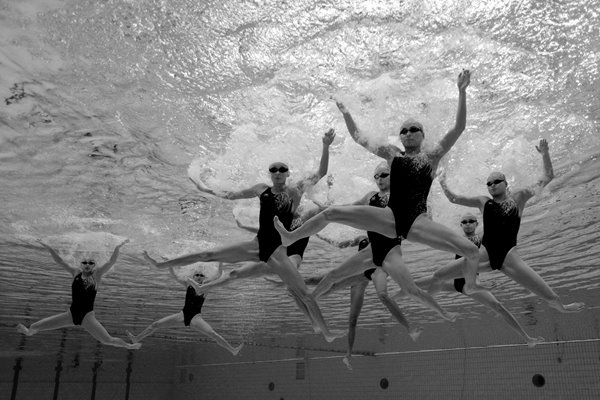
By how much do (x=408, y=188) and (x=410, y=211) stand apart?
26cm

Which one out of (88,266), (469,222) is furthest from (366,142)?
(88,266)

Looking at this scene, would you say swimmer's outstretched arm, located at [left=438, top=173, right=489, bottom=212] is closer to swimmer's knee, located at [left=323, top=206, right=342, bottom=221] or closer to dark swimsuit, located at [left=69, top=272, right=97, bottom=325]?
swimmer's knee, located at [left=323, top=206, right=342, bottom=221]

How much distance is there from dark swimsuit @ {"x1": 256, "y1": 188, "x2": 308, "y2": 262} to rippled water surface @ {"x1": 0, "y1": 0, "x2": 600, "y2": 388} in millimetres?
1502

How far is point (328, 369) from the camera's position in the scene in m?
31.8

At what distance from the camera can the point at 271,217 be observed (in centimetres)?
710

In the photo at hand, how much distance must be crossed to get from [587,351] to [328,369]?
14.0 m

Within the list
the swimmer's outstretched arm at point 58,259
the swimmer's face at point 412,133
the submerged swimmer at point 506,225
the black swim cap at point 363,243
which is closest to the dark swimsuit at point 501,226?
the submerged swimmer at point 506,225

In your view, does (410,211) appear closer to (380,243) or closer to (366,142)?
(366,142)

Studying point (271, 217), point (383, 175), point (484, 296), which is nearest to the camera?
point (383, 175)

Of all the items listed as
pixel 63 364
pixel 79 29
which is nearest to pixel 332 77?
pixel 79 29

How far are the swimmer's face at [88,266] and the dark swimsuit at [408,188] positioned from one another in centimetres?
779

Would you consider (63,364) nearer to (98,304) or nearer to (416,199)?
(98,304)

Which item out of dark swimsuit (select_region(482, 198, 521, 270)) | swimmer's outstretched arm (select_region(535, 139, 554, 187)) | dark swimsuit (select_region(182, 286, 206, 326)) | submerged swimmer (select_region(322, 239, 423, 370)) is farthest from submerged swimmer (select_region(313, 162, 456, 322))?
dark swimsuit (select_region(182, 286, 206, 326))

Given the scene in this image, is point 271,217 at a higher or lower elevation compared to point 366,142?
lower
